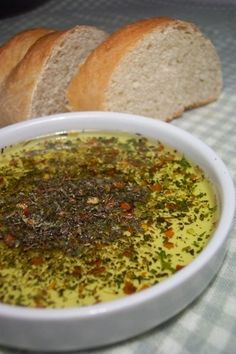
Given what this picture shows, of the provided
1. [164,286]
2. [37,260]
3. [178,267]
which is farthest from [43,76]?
[164,286]

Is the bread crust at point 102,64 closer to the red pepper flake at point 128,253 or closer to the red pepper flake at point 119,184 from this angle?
the red pepper flake at point 119,184

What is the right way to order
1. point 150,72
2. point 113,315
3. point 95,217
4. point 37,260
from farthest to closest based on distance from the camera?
point 150,72, point 95,217, point 37,260, point 113,315

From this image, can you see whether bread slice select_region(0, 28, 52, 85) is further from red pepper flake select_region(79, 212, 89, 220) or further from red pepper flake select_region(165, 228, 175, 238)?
red pepper flake select_region(165, 228, 175, 238)

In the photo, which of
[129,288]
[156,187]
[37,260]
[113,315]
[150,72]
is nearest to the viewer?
[113,315]

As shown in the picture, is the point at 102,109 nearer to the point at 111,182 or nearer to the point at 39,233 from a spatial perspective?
the point at 111,182

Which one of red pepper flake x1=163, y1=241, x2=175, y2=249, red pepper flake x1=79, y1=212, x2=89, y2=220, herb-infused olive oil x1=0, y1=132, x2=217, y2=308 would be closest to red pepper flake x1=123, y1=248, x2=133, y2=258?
herb-infused olive oil x1=0, y1=132, x2=217, y2=308

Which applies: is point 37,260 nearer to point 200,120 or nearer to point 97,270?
point 97,270

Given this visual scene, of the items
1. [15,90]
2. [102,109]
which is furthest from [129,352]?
[15,90]
